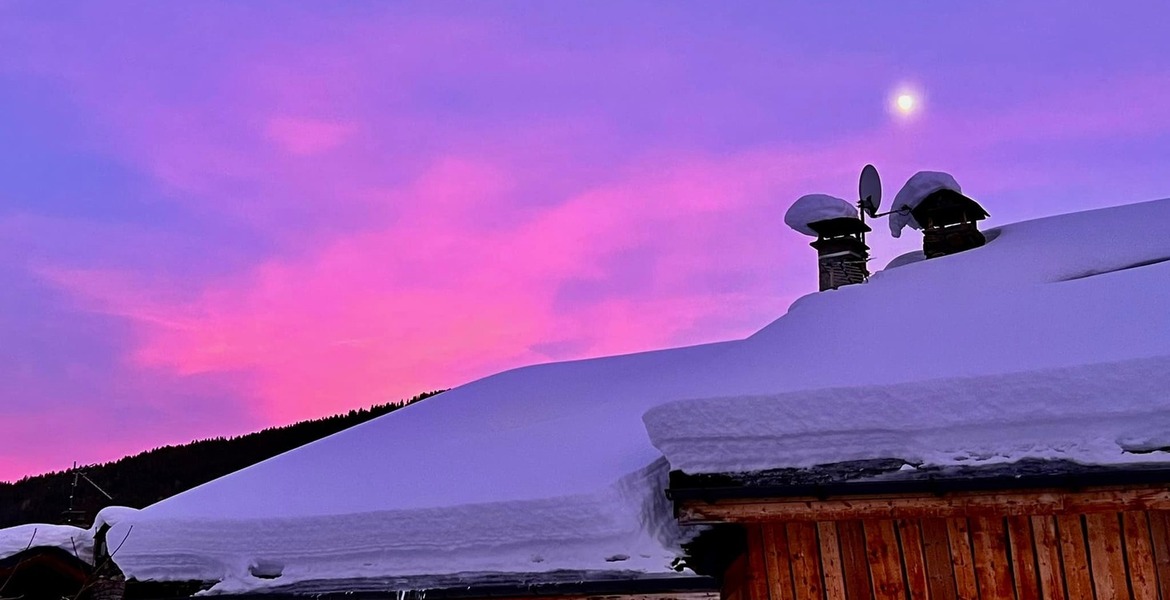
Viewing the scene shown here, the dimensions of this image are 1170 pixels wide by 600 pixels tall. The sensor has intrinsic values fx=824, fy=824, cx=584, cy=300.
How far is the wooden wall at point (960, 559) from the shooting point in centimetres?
375

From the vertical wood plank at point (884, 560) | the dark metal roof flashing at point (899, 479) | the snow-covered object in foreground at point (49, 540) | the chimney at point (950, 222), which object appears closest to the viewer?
the dark metal roof flashing at point (899, 479)

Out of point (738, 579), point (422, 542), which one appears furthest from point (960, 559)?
point (422, 542)

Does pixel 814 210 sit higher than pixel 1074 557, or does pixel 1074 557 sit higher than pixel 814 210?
pixel 814 210

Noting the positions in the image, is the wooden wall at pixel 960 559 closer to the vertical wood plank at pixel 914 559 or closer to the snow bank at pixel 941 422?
the vertical wood plank at pixel 914 559

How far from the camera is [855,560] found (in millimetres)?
4133

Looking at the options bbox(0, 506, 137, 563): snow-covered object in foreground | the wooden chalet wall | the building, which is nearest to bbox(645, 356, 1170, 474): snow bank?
the building

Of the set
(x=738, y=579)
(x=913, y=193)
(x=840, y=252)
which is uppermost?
(x=913, y=193)

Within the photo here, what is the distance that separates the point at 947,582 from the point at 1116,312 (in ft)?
5.97

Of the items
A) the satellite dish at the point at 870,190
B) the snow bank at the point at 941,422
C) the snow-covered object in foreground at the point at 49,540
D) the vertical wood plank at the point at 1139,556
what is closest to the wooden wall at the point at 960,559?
the vertical wood plank at the point at 1139,556

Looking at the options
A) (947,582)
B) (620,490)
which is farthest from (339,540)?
(947,582)

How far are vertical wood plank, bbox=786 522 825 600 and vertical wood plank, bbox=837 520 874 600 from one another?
0.43 feet

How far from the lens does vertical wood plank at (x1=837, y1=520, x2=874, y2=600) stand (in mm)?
4109

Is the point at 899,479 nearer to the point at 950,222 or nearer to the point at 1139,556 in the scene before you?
the point at 1139,556

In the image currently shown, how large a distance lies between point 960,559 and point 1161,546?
0.84 m
